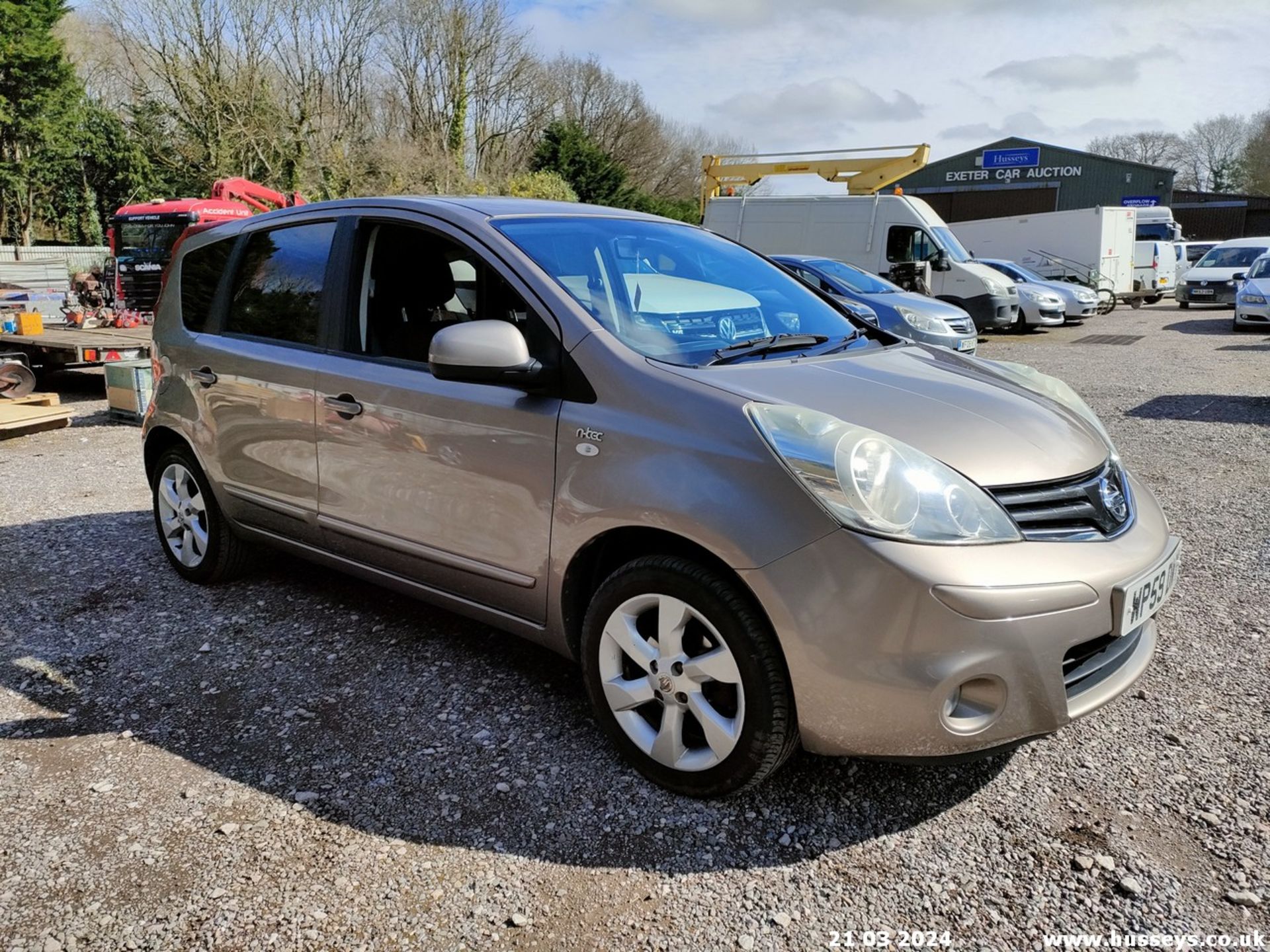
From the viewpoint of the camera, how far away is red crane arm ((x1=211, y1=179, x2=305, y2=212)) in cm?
1923

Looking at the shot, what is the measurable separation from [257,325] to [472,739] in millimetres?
2050

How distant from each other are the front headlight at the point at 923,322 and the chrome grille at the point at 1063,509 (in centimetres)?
976

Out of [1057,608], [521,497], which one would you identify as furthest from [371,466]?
[1057,608]

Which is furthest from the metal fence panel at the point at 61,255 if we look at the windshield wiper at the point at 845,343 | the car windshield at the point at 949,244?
the windshield wiper at the point at 845,343

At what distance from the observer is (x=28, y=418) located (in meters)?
8.55

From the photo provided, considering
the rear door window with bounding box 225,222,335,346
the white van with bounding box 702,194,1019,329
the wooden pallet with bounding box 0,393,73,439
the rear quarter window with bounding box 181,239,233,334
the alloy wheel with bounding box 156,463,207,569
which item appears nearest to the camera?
the rear door window with bounding box 225,222,335,346

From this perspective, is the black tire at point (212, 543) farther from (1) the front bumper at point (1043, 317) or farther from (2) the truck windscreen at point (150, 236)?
(1) the front bumper at point (1043, 317)

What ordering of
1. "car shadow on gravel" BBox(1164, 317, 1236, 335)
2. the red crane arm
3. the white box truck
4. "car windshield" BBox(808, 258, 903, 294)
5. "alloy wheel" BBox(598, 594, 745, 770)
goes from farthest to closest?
the white box truck, the red crane arm, "car shadow on gravel" BBox(1164, 317, 1236, 335), "car windshield" BBox(808, 258, 903, 294), "alloy wheel" BBox(598, 594, 745, 770)

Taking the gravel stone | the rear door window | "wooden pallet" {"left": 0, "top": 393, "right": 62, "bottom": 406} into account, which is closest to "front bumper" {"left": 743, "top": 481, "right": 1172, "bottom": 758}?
the gravel stone

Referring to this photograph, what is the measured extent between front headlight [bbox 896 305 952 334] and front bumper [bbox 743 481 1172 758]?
1003 cm

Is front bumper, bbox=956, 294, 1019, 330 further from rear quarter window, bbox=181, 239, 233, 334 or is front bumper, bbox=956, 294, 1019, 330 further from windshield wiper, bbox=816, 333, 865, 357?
rear quarter window, bbox=181, 239, 233, 334

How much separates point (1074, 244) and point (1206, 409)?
676 inches

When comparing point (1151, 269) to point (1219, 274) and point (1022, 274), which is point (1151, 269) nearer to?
point (1219, 274)

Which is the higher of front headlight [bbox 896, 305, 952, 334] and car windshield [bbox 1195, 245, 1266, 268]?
car windshield [bbox 1195, 245, 1266, 268]
